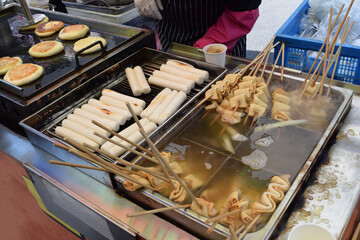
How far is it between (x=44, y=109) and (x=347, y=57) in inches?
98.8

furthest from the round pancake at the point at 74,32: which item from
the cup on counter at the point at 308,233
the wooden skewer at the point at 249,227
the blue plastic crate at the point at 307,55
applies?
the cup on counter at the point at 308,233

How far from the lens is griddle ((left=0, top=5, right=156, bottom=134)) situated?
217cm

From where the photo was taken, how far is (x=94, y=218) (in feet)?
5.49

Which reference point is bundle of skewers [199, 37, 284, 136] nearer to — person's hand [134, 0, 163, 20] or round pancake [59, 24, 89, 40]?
person's hand [134, 0, 163, 20]

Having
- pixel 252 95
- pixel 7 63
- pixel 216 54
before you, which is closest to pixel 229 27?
pixel 216 54

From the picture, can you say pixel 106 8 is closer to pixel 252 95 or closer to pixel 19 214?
pixel 19 214

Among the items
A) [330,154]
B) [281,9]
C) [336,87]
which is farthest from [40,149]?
[281,9]

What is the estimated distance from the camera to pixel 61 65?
106 inches

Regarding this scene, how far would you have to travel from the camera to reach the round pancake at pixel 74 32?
3.09 metres

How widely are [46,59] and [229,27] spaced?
186 cm

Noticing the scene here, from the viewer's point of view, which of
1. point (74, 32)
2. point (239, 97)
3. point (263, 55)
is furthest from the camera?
point (74, 32)

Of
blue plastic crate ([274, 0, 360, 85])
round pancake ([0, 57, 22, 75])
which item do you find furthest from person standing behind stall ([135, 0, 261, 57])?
round pancake ([0, 57, 22, 75])

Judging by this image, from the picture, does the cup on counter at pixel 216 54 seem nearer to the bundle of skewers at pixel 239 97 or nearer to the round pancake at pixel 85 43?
the bundle of skewers at pixel 239 97

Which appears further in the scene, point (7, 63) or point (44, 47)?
point (44, 47)
